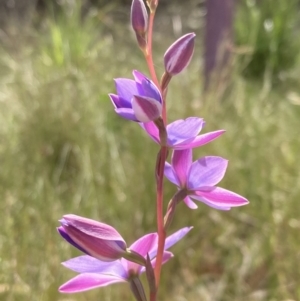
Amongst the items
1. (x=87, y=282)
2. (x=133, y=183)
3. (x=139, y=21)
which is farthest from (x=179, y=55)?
(x=133, y=183)

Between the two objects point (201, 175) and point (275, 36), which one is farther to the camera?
point (275, 36)

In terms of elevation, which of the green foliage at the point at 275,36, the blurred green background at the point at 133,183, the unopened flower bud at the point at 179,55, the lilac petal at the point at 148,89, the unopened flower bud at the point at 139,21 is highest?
→ the green foliage at the point at 275,36

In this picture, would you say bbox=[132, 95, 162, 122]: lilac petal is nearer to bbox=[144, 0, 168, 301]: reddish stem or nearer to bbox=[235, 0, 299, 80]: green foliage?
bbox=[144, 0, 168, 301]: reddish stem

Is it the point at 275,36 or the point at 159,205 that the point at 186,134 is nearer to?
the point at 159,205

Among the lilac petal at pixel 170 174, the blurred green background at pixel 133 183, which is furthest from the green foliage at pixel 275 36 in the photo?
the lilac petal at pixel 170 174

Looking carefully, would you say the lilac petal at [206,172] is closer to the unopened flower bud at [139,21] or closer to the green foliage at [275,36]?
the unopened flower bud at [139,21]

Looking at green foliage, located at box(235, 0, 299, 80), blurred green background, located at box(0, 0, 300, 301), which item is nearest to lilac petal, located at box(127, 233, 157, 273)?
blurred green background, located at box(0, 0, 300, 301)
